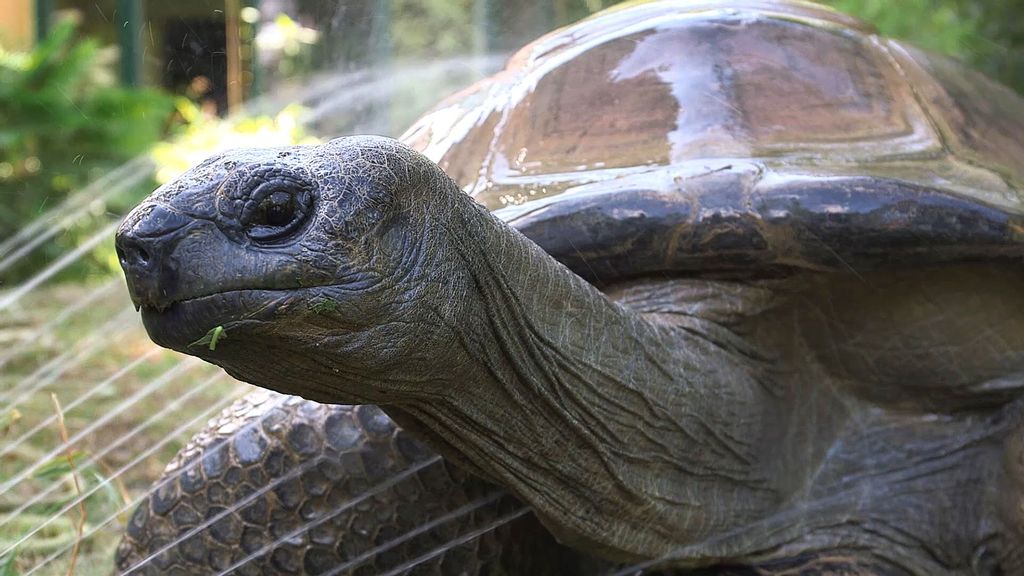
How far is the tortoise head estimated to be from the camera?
1174 mm

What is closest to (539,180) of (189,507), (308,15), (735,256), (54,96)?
(735,256)

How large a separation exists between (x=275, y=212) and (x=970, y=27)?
5.84m

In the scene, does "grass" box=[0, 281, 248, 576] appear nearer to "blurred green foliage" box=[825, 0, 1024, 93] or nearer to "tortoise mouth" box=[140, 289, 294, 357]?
"tortoise mouth" box=[140, 289, 294, 357]

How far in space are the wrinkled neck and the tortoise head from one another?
124mm

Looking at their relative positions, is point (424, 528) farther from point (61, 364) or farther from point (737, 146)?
point (61, 364)

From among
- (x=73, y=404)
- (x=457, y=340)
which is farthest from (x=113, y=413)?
(x=457, y=340)

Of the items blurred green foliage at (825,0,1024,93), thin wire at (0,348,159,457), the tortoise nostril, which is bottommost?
thin wire at (0,348,159,457)

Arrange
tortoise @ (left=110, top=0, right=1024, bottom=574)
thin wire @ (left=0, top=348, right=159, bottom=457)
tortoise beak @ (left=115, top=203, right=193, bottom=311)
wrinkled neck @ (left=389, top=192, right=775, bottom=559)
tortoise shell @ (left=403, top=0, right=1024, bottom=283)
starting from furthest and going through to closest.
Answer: thin wire @ (left=0, top=348, right=159, bottom=457) < tortoise shell @ (left=403, top=0, right=1024, bottom=283) < tortoise @ (left=110, top=0, right=1024, bottom=574) < wrinkled neck @ (left=389, top=192, right=775, bottom=559) < tortoise beak @ (left=115, top=203, right=193, bottom=311)

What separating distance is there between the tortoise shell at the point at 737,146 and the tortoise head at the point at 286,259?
0.65 m

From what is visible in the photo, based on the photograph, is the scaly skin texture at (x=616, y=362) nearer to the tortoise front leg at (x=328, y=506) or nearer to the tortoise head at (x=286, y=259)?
the tortoise head at (x=286, y=259)

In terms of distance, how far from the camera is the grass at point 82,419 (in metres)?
2.73

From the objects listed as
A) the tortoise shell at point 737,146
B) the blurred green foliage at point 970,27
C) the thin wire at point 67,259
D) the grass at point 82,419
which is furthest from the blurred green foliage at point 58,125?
the tortoise shell at point 737,146

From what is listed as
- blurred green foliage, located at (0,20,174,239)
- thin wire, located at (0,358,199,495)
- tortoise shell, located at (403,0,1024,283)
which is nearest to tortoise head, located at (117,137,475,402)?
tortoise shell, located at (403,0,1024,283)

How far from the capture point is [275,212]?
3.94ft
